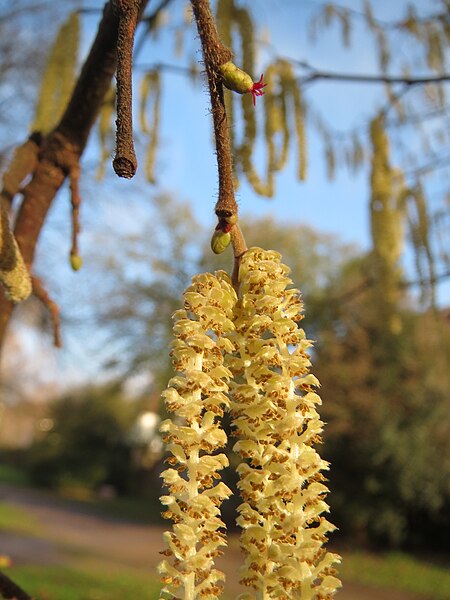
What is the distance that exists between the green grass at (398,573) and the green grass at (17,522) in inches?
196

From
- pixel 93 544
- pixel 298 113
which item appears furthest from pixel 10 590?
pixel 93 544

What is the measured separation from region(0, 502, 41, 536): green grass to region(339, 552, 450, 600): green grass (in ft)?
16.4

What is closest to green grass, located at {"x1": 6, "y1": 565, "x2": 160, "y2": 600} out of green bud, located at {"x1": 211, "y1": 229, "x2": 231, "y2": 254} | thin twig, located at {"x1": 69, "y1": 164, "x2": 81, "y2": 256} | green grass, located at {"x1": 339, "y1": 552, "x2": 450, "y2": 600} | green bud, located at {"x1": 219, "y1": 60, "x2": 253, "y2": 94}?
green grass, located at {"x1": 339, "y1": 552, "x2": 450, "y2": 600}

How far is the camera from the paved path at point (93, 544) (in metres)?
7.33

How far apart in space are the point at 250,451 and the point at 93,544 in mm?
9639

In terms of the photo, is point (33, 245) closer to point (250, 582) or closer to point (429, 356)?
point (250, 582)

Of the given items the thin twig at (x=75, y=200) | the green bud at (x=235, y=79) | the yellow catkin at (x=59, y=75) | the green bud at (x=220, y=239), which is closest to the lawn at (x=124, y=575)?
the yellow catkin at (x=59, y=75)

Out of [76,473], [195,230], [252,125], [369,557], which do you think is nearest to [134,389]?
[76,473]

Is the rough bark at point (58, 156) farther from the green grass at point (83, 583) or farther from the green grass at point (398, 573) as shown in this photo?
the green grass at point (398, 573)

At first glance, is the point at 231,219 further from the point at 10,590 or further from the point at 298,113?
the point at 298,113

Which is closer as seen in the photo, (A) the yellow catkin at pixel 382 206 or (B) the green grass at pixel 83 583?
(A) the yellow catkin at pixel 382 206

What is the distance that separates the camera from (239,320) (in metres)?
0.73

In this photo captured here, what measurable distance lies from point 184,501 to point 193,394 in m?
0.12

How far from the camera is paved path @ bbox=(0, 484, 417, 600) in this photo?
289 inches
